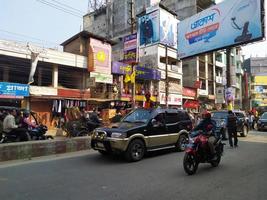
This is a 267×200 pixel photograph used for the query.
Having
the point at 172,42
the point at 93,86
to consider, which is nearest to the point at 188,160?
the point at 93,86

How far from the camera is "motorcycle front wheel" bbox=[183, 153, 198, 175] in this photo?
7484mm

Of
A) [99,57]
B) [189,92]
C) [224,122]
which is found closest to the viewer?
[224,122]

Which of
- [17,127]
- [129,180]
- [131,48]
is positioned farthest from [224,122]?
[17,127]

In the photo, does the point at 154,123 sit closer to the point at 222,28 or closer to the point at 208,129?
the point at 208,129

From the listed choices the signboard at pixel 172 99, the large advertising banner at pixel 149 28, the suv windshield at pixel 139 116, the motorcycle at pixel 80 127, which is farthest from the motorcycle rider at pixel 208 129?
the large advertising banner at pixel 149 28

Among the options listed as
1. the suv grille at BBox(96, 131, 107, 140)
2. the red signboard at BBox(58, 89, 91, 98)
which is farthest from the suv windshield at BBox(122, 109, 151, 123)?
the red signboard at BBox(58, 89, 91, 98)

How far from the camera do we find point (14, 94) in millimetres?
20875

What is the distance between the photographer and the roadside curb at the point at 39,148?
373 inches

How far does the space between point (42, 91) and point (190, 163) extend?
1821 cm

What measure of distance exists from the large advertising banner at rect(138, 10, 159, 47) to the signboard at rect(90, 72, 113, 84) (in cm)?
1259

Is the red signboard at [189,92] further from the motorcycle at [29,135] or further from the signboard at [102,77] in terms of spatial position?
the motorcycle at [29,135]

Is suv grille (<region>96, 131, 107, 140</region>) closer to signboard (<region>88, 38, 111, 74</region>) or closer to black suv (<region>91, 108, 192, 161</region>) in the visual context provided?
black suv (<region>91, 108, 192, 161</region>)

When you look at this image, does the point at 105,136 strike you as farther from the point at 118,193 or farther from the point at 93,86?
the point at 93,86

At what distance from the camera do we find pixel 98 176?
7.34m
